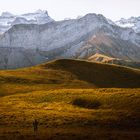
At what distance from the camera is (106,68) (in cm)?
17662

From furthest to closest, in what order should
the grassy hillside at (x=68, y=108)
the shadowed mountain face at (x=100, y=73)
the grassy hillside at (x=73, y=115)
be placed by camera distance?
the shadowed mountain face at (x=100, y=73) → the grassy hillside at (x=68, y=108) → the grassy hillside at (x=73, y=115)

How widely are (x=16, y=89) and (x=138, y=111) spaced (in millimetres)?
55358

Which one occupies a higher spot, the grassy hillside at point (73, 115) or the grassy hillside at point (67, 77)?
the grassy hillside at point (73, 115)

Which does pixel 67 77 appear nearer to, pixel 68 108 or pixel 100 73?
pixel 100 73

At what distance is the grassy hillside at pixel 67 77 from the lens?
13954cm

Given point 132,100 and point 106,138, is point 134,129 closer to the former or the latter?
point 106,138

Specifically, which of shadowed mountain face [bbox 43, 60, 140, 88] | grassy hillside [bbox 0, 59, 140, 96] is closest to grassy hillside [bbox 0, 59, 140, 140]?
grassy hillside [bbox 0, 59, 140, 96]

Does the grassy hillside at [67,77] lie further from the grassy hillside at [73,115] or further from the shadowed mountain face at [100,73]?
the grassy hillside at [73,115]

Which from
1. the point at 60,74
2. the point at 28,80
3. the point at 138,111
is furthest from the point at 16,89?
the point at 138,111

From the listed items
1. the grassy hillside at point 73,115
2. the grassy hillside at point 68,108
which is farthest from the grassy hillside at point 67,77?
the grassy hillside at point 73,115

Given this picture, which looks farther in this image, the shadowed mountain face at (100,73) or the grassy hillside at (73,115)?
the shadowed mountain face at (100,73)

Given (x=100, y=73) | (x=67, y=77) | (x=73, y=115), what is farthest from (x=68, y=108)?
(x=100, y=73)

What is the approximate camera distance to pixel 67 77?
161 meters

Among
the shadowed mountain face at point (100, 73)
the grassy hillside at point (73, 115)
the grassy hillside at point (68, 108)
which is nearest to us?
the grassy hillside at point (73, 115)
